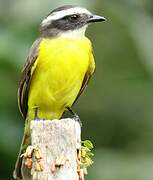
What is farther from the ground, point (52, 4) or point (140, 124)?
point (52, 4)

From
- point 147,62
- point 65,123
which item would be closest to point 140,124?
point 147,62

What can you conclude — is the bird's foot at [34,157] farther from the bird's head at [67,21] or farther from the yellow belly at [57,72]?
the bird's head at [67,21]

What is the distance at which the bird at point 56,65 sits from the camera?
5.82 meters

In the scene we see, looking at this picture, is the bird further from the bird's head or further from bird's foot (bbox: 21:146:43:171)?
bird's foot (bbox: 21:146:43:171)

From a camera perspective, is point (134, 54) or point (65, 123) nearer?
Result: point (65, 123)

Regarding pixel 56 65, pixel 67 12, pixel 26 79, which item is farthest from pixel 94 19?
pixel 26 79

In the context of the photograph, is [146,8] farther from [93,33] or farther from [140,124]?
[140,124]

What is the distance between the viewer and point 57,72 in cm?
581

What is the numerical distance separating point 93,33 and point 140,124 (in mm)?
1245

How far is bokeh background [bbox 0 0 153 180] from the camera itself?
19.5 feet

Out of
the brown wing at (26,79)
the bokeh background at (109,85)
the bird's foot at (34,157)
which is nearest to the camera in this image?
the bird's foot at (34,157)

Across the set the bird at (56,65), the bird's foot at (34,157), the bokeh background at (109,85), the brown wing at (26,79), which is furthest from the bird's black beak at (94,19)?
the bird's foot at (34,157)

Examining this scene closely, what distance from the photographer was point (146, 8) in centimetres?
766

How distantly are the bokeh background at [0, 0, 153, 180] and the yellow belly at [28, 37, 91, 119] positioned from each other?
0.15 m
